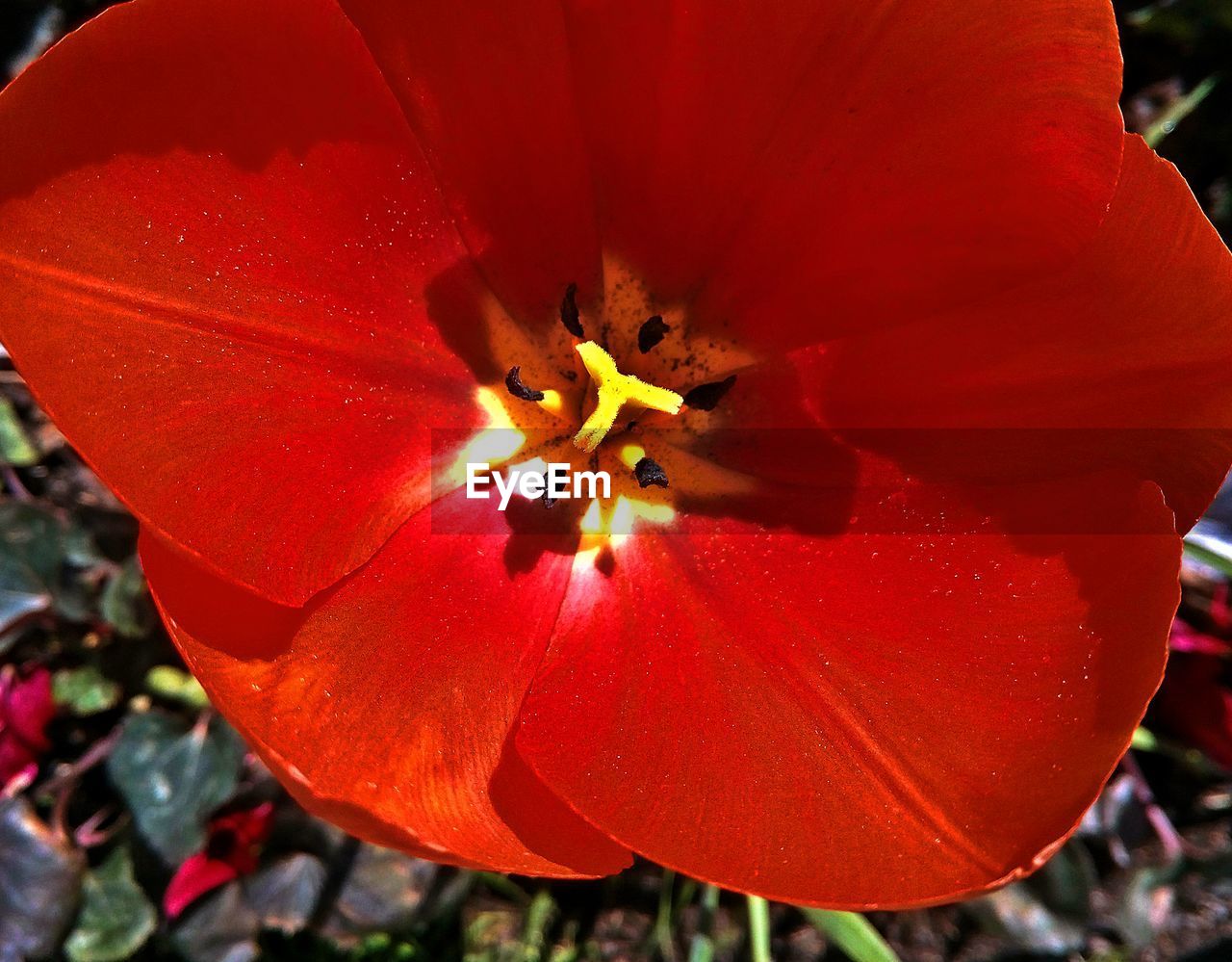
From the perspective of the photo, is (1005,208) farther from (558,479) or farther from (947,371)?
(558,479)

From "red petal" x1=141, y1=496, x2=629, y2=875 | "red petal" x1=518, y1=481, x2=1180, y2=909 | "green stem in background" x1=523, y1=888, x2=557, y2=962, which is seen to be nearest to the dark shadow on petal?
"red petal" x1=141, y1=496, x2=629, y2=875

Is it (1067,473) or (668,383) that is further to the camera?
(668,383)

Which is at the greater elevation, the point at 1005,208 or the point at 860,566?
the point at 1005,208

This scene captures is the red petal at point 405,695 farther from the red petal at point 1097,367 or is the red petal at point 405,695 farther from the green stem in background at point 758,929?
the green stem in background at point 758,929

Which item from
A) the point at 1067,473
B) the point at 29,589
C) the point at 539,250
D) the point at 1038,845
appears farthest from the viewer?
the point at 29,589

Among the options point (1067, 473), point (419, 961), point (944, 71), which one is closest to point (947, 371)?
point (1067, 473)
